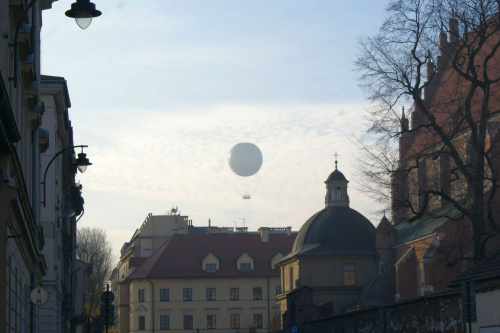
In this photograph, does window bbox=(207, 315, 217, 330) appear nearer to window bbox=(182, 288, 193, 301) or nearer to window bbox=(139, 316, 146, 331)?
window bbox=(182, 288, 193, 301)

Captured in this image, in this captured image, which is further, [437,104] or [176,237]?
[176,237]

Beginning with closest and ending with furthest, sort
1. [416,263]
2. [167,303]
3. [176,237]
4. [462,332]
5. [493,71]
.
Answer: [462,332] < [493,71] < [416,263] < [167,303] < [176,237]

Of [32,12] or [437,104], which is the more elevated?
[437,104]

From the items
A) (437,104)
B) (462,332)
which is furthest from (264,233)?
(462,332)

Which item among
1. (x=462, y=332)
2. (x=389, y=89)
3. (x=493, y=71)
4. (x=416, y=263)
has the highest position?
(x=493, y=71)

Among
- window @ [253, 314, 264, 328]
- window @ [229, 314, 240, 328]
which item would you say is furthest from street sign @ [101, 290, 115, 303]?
window @ [253, 314, 264, 328]

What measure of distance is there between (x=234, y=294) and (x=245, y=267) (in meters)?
3.51

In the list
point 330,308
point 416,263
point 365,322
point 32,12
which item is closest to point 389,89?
point 365,322

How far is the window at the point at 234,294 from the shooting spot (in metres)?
95.6

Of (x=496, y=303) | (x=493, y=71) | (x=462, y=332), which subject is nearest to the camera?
(x=496, y=303)

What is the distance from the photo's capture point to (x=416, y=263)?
68.5m

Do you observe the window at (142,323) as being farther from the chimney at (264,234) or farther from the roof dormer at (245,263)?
the chimney at (264,234)

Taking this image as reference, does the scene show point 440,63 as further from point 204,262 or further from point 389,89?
point 204,262

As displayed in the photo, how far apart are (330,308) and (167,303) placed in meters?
23.8
